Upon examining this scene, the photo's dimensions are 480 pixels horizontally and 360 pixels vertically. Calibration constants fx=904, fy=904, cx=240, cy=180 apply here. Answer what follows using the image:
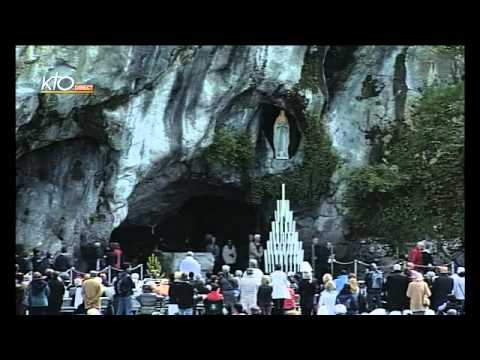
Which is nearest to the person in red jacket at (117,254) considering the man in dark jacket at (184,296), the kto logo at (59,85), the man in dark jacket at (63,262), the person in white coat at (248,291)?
the man in dark jacket at (63,262)

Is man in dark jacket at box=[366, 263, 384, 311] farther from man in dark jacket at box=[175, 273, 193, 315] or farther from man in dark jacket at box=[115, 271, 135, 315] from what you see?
man in dark jacket at box=[115, 271, 135, 315]

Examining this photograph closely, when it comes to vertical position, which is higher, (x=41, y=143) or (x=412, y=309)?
(x=41, y=143)

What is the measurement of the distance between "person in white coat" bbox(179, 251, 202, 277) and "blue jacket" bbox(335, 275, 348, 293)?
1.48 metres

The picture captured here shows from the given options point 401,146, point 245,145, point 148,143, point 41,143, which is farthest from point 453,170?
point 41,143

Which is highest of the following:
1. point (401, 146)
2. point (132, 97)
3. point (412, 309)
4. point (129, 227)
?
point (132, 97)

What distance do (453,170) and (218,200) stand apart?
2937mm

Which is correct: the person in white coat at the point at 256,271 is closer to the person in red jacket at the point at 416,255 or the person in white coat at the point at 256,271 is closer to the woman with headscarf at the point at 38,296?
the person in red jacket at the point at 416,255

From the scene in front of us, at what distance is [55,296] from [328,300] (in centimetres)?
283

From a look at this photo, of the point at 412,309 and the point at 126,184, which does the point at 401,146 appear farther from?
the point at 126,184

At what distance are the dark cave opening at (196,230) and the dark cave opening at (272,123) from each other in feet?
3.24

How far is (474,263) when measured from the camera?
29.8ft

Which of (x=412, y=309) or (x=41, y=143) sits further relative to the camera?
(x=41, y=143)

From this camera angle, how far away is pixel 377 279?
9664mm

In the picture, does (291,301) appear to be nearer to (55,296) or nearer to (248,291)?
(248,291)
